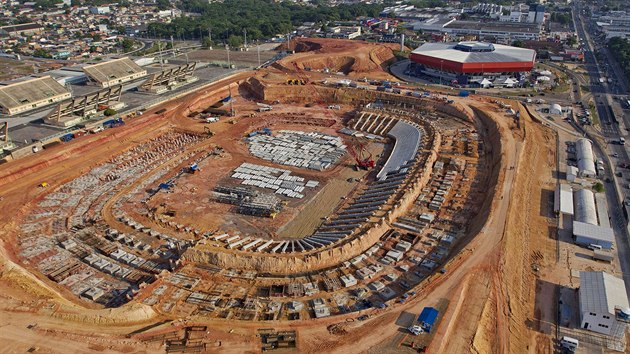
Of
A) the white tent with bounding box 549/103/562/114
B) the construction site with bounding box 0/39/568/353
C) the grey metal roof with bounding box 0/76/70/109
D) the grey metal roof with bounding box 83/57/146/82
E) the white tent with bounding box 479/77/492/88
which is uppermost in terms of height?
the grey metal roof with bounding box 83/57/146/82

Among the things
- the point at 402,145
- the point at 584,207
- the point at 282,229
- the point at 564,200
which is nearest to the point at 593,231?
the point at 584,207

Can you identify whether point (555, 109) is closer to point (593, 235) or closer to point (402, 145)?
point (402, 145)

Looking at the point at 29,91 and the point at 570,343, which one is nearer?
the point at 570,343

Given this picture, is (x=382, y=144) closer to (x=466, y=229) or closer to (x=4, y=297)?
(x=466, y=229)

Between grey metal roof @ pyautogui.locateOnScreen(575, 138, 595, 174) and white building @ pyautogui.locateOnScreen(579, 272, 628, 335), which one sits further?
grey metal roof @ pyautogui.locateOnScreen(575, 138, 595, 174)

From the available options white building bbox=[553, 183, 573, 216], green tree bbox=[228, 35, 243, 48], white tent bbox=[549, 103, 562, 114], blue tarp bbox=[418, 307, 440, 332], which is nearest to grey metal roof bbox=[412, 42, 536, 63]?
white tent bbox=[549, 103, 562, 114]

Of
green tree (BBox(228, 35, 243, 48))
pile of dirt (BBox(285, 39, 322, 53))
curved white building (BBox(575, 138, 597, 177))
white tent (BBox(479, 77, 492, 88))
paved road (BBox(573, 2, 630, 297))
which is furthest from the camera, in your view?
green tree (BBox(228, 35, 243, 48))

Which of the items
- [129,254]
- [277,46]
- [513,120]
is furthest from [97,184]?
[277,46]

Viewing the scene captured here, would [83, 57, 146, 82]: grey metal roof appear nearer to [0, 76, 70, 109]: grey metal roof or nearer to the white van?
[0, 76, 70, 109]: grey metal roof

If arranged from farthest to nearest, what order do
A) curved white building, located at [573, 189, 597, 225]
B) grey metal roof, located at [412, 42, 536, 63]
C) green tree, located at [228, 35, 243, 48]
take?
1. green tree, located at [228, 35, 243, 48]
2. grey metal roof, located at [412, 42, 536, 63]
3. curved white building, located at [573, 189, 597, 225]
